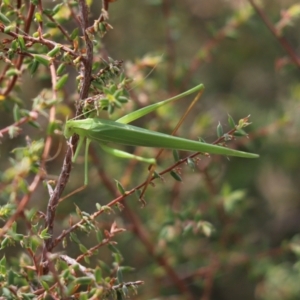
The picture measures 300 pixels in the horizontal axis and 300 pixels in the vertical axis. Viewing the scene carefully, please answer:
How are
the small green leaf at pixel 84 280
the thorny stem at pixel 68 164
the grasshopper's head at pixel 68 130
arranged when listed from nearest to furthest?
the small green leaf at pixel 84 280, the thorny stem at pixel 68 164, the grasshopper's head at pixel 68 130

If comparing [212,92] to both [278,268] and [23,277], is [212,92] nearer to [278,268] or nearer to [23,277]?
[278,268]

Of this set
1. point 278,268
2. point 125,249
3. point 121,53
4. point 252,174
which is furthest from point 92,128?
point 121,53

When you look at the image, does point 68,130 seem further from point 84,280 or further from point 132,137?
point 84,280

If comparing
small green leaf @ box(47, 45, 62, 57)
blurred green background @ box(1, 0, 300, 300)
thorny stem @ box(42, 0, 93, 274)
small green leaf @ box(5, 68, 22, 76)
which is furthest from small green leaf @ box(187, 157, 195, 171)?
small green leaf @ box(5, 68, 22, 76)

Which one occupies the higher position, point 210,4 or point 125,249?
point 210,4

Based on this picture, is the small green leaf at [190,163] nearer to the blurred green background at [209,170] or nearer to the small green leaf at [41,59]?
the blurred green background at [209,170]

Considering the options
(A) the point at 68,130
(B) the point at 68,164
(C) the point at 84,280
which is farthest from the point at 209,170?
(C) the point at 84,280

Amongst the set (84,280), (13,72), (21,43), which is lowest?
(84,280)

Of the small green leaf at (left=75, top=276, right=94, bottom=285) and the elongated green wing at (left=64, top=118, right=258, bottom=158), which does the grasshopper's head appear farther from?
the small green leaf at (left=75, top=276, right=94, bottom=285)

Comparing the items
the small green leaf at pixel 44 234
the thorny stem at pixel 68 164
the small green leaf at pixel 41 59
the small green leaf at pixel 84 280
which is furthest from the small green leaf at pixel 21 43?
the small green leaf at pixel 84 280
